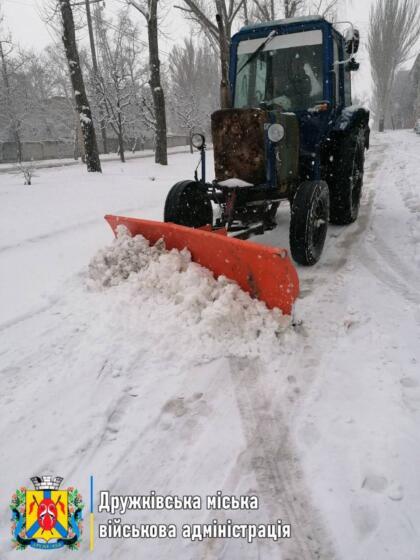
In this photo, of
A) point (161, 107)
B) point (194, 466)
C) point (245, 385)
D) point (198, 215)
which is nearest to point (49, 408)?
point (194, 466)

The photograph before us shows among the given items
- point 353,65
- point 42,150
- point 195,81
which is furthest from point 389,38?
point 353,65

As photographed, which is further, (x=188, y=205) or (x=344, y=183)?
(x=344, y=183)

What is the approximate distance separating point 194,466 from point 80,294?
216cm

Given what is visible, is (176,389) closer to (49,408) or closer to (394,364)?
(49,408)

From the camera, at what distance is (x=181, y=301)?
292cm

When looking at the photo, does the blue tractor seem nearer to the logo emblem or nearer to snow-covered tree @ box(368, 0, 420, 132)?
the logo emblem

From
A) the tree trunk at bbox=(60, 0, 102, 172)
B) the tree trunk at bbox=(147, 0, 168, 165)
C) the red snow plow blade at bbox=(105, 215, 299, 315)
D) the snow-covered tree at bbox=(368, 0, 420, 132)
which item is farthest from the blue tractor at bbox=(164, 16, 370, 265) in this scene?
the snow-covered tree at bbox=(368, 0, 420, 132)

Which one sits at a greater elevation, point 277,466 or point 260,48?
point 260,48

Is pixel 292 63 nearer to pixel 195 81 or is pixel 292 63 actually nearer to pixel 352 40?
pixel 352 40

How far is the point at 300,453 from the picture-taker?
1.73 meters

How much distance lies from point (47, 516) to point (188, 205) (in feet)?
10.8

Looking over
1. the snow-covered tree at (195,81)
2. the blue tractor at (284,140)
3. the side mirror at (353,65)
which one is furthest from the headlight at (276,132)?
the snow-covered tree at (195,81)

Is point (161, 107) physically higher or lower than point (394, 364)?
higher

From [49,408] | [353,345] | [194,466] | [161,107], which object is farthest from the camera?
[161,107]
